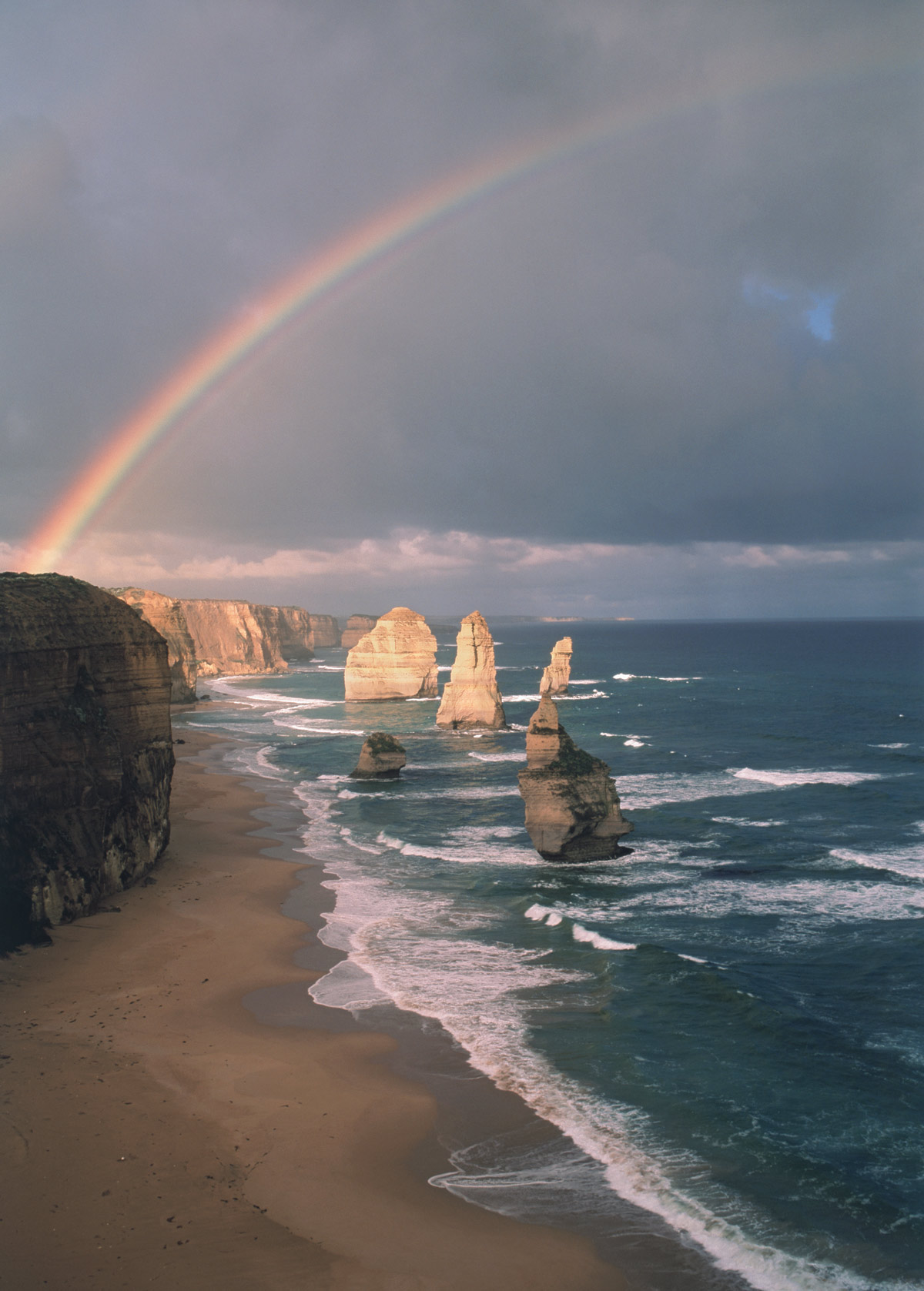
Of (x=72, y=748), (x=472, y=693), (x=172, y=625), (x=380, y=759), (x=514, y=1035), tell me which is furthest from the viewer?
(x=172, y=625)

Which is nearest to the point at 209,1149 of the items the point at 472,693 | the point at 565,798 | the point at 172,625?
the point at 565,798

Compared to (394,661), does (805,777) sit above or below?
below

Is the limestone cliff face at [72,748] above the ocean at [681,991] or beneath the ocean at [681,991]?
above

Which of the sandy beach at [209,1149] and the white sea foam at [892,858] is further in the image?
the white sea foam at [892,858]

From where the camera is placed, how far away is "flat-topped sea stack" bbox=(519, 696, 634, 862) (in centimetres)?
3553

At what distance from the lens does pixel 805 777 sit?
5709 cm

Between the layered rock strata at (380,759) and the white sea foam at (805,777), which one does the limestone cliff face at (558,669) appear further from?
the layered rock strata at (380,759)

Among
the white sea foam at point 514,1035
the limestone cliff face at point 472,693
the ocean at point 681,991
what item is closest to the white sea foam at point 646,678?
the limestone cliff face at point 472,693

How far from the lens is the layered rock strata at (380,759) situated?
2250 inches

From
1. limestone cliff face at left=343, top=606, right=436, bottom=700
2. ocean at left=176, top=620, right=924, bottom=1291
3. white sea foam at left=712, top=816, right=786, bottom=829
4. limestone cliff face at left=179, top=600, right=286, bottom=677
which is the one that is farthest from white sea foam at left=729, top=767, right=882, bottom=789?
limestone cliff face at left=179, top=600, right=286, bottom=677

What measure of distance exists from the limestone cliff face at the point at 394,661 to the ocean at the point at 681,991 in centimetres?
4364

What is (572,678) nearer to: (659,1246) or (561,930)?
(561,930)

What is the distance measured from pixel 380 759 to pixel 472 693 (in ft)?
81.2

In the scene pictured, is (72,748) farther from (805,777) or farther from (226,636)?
(226,636)
